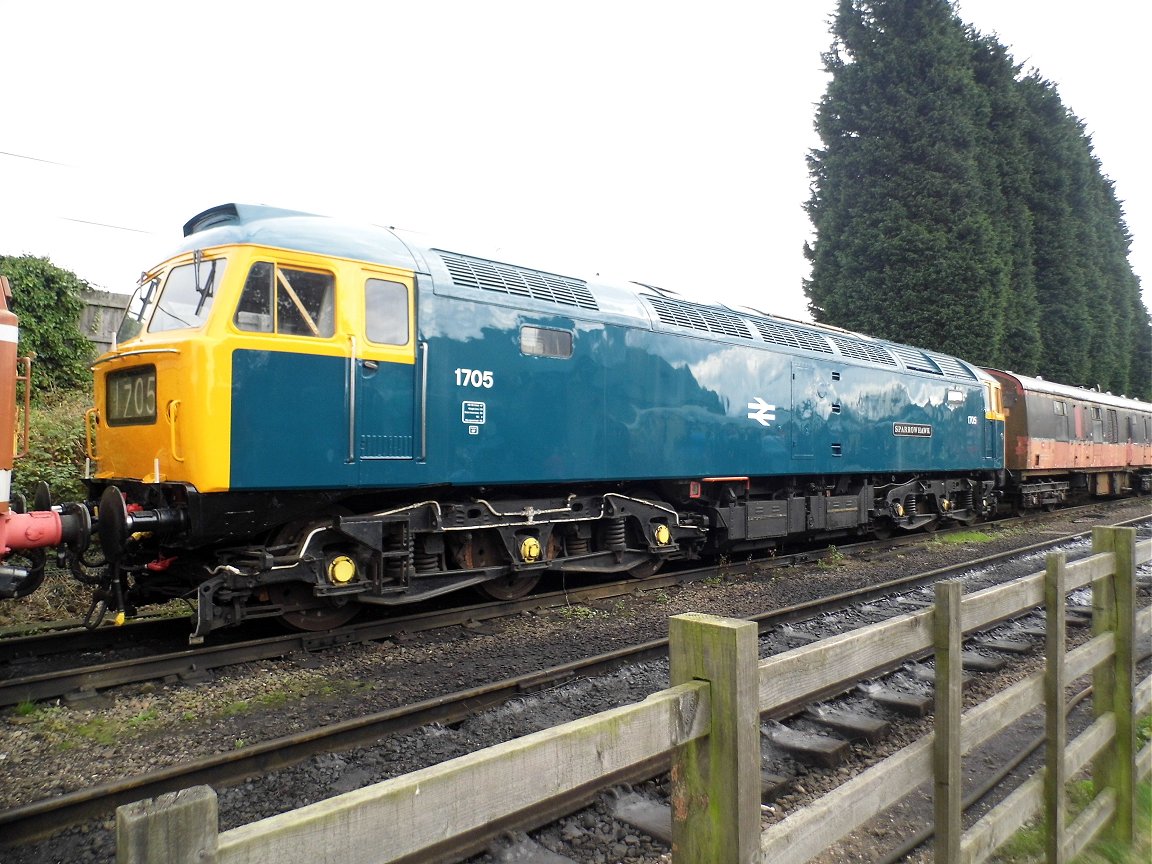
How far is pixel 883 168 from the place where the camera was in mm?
27719

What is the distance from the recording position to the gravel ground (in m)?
Result: 3.57

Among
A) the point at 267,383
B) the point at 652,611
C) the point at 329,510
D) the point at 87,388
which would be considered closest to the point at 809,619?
the point at 652,611

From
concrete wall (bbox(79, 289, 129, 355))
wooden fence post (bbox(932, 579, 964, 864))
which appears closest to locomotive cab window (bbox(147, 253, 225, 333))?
wooden fence post (bbox(932, 579, 964, 864))

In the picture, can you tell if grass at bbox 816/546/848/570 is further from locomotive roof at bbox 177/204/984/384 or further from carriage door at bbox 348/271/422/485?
carriage door at bbox 348/271/422/485

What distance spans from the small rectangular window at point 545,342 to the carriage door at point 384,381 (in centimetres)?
124

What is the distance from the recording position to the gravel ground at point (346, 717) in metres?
3.57

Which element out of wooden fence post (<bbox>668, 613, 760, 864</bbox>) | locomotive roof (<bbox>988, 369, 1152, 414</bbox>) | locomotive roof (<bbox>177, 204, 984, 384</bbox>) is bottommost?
wooden fence post (<bbox>668, 613, 760, 864</bbox>)

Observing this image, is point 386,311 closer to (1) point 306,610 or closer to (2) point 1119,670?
(1) point 306,610

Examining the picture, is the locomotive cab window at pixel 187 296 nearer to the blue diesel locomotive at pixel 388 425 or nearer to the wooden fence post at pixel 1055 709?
the blue diesel locomotive at pixel 388 425

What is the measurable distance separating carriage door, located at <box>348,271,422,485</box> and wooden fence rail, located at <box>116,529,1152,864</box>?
351 centimetres

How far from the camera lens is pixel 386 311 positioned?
255 inches

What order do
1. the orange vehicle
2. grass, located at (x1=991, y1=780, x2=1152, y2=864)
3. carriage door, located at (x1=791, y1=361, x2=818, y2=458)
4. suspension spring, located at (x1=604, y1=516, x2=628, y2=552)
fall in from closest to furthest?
grass, located at (x1=991, y1=780, x2=1152, y2=864) < the orange vehicle < suspension spring, located at (x1=604, y1=516, x2=628, y2=552) < carriage door, located at (x1=791, y1=361, x2=818, y2=458)

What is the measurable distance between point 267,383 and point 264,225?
4.40 feet

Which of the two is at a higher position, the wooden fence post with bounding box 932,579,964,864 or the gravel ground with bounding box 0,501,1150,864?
the wooden fence post with bounding box 932,579,964,864
